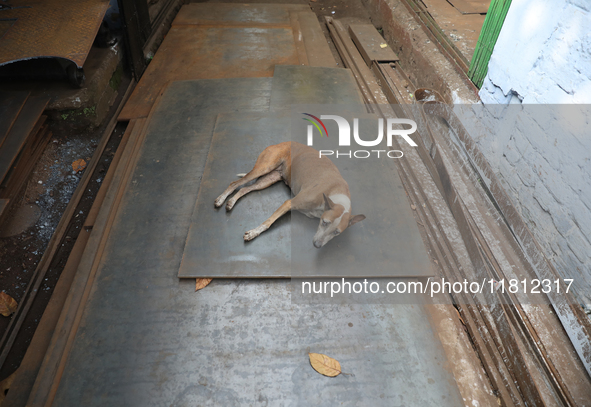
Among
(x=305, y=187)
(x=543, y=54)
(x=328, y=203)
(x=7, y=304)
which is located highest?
(x=543, y=54)

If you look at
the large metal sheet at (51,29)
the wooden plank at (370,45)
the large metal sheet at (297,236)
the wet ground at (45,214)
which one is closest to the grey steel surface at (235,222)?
the large metal sheet at (297,236)

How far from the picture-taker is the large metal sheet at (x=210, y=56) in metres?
5.20

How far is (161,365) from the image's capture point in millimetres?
2412

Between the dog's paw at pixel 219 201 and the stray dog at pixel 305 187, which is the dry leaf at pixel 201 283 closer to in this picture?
the stray dog at pixel 305 187

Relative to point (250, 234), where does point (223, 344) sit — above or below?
below

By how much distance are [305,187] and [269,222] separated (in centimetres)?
43

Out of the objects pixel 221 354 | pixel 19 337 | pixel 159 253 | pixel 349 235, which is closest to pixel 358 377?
pixel 221 354

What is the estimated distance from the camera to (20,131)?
397 centimetres

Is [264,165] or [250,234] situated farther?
[264,165]

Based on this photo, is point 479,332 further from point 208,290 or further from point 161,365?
point 161,365

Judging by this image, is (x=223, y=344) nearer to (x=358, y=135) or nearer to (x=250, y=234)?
(x=250, y=234)

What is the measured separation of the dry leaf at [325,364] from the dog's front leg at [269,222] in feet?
3.45

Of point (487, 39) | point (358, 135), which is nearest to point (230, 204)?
point (358, 135)

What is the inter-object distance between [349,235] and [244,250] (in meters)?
0.89
